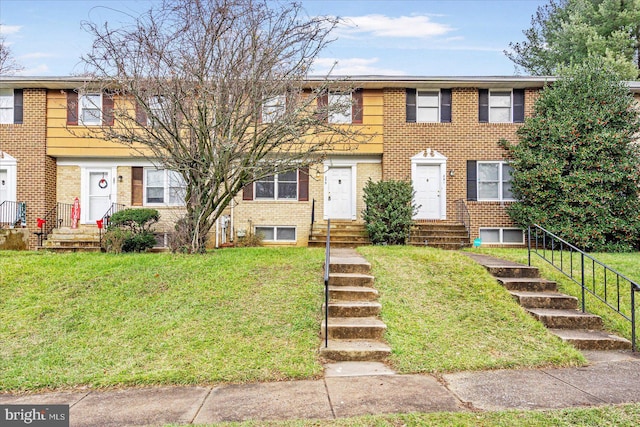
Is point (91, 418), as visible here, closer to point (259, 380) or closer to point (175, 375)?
point (175, 375)

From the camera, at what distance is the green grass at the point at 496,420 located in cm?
356

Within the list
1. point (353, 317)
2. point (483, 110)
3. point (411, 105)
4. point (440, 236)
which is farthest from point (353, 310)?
point (483, 110)

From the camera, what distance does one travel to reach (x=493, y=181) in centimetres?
1448

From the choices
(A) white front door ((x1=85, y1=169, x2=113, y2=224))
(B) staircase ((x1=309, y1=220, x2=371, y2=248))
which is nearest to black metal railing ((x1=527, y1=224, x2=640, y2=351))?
(B) staircase ((x1=309, y1=220, x2=371, y2=248))

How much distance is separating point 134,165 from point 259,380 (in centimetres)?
1236

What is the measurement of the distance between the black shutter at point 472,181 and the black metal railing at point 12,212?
1505 cm

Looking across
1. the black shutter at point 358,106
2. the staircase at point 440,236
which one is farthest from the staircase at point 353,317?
the black shutter at point 358,106

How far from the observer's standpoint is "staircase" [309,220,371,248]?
1288cm

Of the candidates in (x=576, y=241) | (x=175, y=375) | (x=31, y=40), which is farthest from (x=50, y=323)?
(x=576, y=241)

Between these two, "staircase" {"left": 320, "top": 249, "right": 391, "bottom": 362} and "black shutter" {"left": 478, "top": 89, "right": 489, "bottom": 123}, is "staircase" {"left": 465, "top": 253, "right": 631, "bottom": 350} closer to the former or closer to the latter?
"staircase" {"left": 320, "top": 249, "right": 391, "bottom": 362}

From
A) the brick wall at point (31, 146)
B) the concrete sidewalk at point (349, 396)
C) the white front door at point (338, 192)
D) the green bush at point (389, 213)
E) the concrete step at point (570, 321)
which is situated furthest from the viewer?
the white front door at point (338, 192)

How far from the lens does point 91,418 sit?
3848mm
